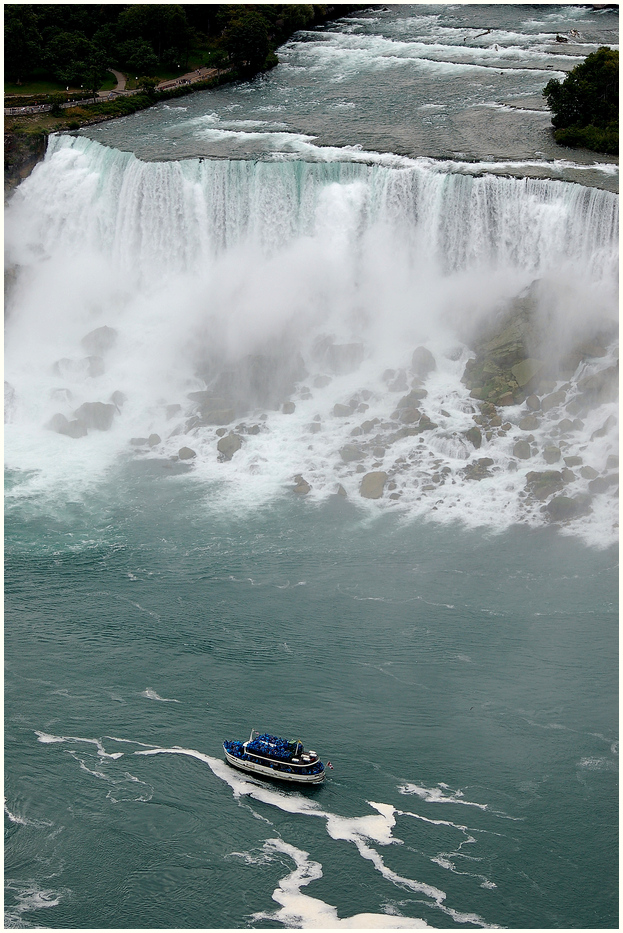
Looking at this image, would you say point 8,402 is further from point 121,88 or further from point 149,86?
point 121,88

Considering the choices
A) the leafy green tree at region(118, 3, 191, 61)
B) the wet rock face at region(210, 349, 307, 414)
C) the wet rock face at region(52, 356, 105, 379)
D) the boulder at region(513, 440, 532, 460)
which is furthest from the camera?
the leafy green tree at region(118, 3, 191, 61)

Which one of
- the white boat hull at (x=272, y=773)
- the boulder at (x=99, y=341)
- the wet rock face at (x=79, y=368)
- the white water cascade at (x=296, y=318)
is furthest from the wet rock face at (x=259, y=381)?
the white boat hull at (x=272, y=773)

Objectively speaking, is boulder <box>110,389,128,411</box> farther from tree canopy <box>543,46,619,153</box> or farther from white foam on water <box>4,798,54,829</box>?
tree canopy <box>543,46,619,153</box>

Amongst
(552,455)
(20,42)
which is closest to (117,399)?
(552,455)

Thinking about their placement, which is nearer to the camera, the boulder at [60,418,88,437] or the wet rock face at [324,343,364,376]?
the boulder at [60,418,88,437]

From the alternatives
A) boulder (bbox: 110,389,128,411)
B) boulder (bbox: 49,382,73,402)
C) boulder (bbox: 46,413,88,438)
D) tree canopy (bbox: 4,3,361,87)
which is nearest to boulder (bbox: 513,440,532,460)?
boulder (bbox: 110,389,128,411)

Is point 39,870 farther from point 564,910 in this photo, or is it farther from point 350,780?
point 564,910
